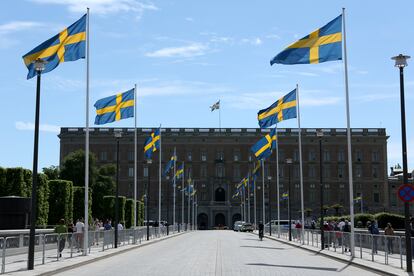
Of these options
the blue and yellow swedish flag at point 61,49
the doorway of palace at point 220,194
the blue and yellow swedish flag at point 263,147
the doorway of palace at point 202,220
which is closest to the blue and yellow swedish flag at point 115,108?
the blue and yellow swedish flag at point 61,49

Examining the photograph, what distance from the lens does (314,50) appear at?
26.4 metres

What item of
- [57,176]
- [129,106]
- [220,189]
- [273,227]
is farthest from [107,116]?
[220,189]

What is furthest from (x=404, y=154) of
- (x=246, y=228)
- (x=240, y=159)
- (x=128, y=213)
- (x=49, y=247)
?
(x=240, y=159)

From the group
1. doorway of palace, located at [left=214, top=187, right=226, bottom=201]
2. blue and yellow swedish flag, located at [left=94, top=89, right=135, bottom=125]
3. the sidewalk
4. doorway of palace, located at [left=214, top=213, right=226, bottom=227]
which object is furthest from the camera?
doorway of palace, located at [left=214, top=187, right=226, bottom=201]

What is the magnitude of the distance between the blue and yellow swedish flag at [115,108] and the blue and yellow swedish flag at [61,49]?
23.1 ft

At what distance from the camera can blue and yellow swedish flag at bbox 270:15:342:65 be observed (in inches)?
1036

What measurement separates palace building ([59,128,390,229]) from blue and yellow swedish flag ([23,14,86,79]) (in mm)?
116677

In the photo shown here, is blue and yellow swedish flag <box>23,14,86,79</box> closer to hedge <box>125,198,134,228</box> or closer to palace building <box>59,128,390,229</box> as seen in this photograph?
hedge <box>125,198,134,228</box>

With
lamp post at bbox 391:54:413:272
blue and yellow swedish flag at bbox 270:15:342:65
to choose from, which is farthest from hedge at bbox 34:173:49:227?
lamp post at bbox 391:54:413:272

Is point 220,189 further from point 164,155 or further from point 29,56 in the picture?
point 29,56

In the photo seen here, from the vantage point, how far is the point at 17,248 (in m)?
22.5

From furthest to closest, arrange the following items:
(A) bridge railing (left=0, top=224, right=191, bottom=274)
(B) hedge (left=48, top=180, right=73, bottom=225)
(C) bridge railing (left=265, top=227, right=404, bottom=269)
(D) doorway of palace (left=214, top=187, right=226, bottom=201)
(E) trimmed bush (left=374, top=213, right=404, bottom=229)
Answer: (D) doorway of palace (left=214, top=187, right=226, bottom=201)
(E) trimmed bush (left=374, top=213, right=404, bottom=229)
(B) hedge (left=48, top=180, right=73, bottom=225)
(C) bridge railing (left=265, top=227, right=404, bottom=269)
(A) bridge railing (left=0, top=224, right=191, bottom=274)

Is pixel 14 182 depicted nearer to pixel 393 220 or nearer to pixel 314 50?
pixel 314 50

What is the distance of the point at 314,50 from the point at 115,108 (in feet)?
42.6
